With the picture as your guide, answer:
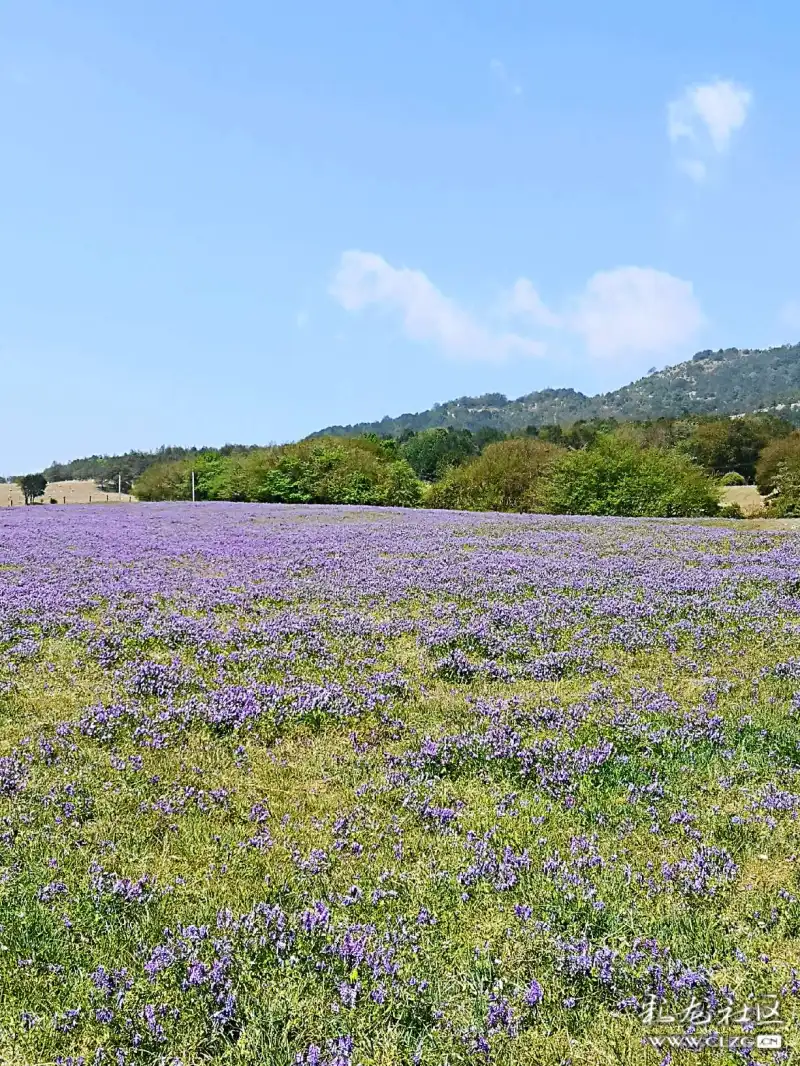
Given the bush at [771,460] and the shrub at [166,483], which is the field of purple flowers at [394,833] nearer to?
the bush at [771,460]

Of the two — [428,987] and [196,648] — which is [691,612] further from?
[428,987]

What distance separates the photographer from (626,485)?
5431 centimetres

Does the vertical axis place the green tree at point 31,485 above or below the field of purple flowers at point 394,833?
above

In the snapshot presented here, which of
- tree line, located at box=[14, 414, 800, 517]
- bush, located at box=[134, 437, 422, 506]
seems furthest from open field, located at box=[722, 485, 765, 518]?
bush, located at box=[134, 437, 422, 506]

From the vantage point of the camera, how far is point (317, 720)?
7281 millimetres

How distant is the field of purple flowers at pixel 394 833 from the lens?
3.42 m

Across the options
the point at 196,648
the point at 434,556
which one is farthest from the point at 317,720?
the point at 434,556

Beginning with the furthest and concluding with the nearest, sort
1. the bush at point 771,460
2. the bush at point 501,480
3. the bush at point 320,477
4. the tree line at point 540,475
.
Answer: the bush at point 771,460 < the bush at point 320,477 < the bush at point 501,480 < the tree line at point 540,475

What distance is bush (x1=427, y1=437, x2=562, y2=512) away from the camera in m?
65.4

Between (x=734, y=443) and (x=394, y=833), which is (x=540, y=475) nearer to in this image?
(x=394, y=833)

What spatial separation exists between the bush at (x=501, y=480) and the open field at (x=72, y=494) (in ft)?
216

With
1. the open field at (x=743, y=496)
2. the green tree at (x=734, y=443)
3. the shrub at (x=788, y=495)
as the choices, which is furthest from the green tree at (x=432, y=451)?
the shrub at (x=788, y=495)

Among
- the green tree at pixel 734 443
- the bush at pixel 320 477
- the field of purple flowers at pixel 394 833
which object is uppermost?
the green tree at pixel 734 443

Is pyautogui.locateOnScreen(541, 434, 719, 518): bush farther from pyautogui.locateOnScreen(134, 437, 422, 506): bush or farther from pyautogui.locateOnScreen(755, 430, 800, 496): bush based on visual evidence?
pyautogui.locateOnScreen(755, 430, 800, 496): bush
